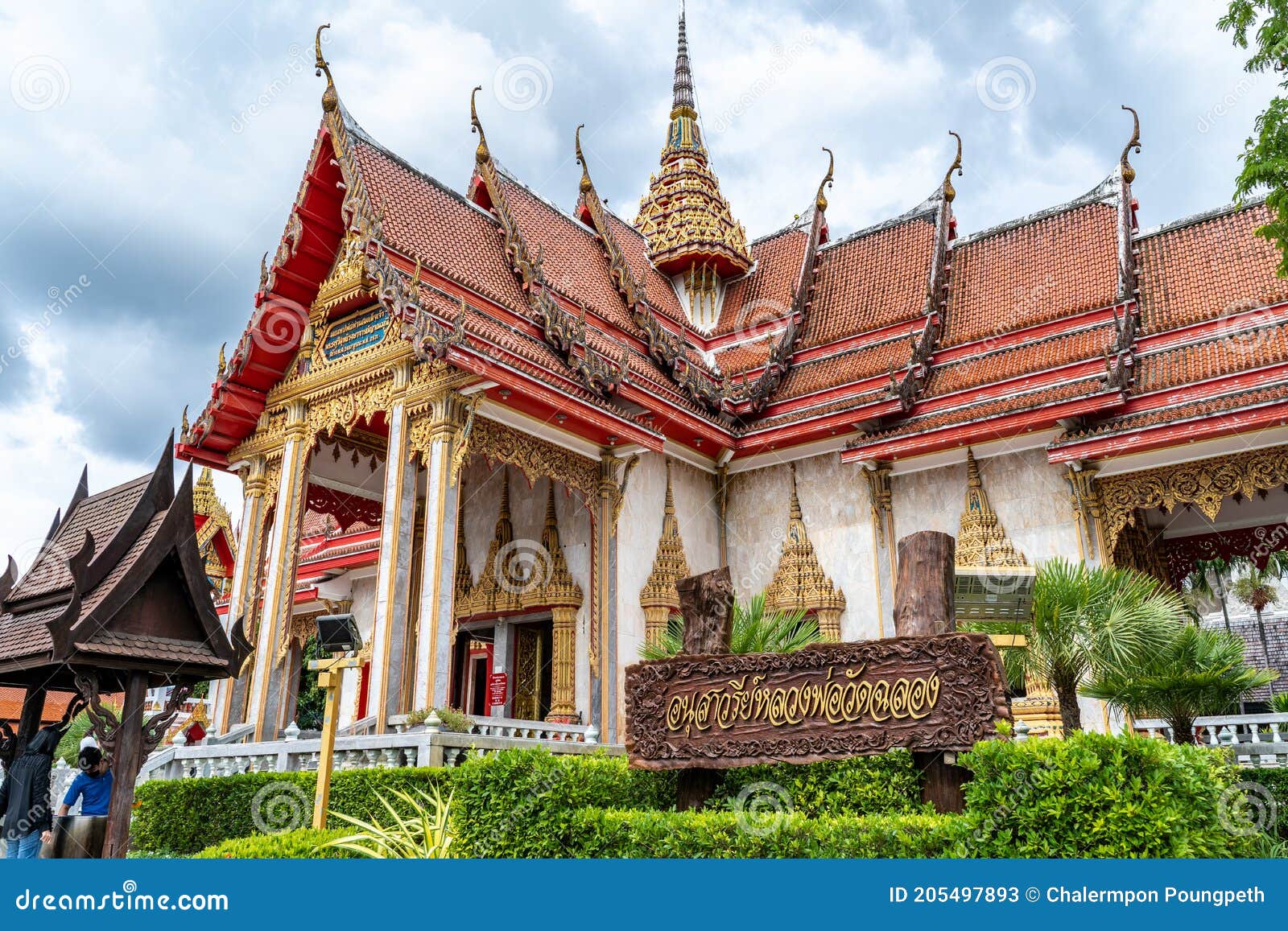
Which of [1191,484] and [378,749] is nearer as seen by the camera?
[378,749]

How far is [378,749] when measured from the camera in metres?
8.22

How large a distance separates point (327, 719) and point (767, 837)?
285cm

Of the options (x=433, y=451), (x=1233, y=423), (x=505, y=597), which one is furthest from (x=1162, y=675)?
(x=505, y=597)

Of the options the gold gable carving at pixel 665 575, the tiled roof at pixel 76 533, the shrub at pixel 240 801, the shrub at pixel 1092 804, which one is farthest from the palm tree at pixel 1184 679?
the tiled roof at pixel 76 533

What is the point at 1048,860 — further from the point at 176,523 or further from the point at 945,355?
the point at 945,355

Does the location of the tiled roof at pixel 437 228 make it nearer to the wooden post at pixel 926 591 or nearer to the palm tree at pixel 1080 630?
the palm tree at pixel 1080 630

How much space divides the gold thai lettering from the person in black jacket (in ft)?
12.0

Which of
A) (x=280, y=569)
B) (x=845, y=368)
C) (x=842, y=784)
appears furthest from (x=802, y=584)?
(x=842, y=784)

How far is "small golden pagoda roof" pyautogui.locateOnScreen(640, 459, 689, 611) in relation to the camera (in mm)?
11625

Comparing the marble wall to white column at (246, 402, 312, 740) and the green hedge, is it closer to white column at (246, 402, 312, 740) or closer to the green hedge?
the green hedge

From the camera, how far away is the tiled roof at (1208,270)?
12.1m

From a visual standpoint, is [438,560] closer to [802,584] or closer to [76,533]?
[76,533]

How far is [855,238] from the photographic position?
16656mm

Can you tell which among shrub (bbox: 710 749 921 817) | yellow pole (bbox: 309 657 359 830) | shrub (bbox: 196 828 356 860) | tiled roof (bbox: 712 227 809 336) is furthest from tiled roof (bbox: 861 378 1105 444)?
shrub (bbox: 196 828 356 860)
